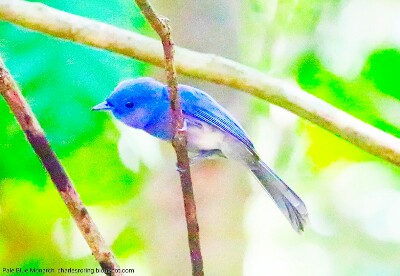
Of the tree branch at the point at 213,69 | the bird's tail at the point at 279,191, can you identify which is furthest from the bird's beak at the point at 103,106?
the bird's tail at the point at 279,191

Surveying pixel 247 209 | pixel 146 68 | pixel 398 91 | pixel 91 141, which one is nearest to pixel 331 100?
pixel 398 91

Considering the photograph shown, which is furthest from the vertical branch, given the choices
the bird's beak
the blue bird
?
the bird's beak

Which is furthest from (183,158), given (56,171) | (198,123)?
(56,171)

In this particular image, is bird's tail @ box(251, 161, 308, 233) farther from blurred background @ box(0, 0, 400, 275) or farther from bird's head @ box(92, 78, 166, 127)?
bird's head @ box(92, 78, 166, 127)

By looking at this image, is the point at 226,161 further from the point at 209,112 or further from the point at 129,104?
the point at 129,104

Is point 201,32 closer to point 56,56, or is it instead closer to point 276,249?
point 56,56

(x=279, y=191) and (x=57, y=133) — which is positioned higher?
(x=57, y=133)

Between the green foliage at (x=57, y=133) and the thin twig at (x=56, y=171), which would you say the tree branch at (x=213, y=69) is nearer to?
the green foliage at (x=57, y=133)
